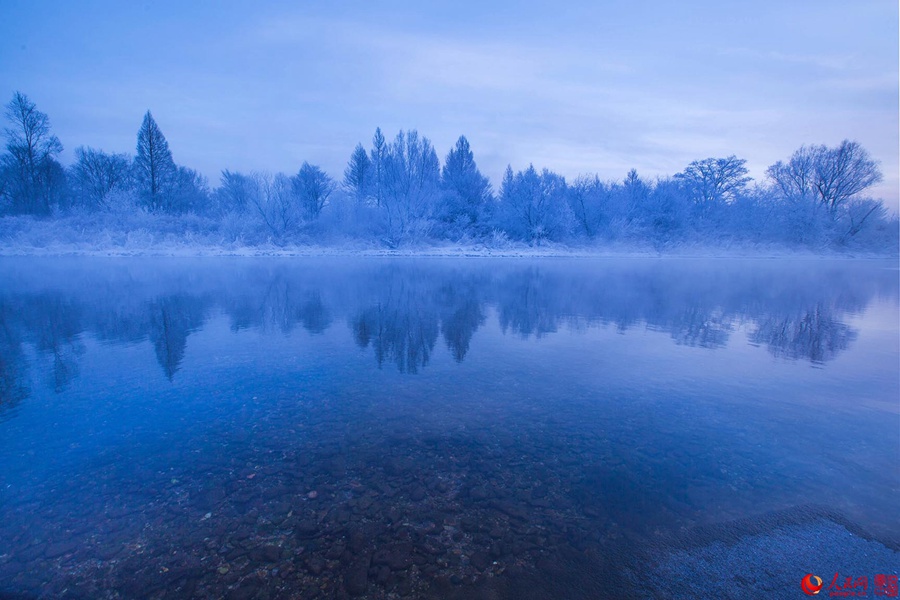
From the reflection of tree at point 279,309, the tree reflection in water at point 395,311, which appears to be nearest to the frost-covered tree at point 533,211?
the tree reflection in water at point 395,311

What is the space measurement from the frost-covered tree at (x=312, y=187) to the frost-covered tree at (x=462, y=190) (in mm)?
14114

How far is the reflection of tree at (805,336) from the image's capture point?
8711 mm

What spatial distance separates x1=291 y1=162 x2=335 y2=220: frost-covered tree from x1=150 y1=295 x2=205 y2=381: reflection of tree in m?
36.6

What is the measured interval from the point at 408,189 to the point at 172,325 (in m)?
34.8

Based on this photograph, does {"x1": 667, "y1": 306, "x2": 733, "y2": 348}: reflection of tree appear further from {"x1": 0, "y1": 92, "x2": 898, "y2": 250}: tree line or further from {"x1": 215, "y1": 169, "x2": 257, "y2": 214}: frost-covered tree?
{"x1": 215, "y1": 169, "x2": 257, "y2": 214}: frost-covered tree

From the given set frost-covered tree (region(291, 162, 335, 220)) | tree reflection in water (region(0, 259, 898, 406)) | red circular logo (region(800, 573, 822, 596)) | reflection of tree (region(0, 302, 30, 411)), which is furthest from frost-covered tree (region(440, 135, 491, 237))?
red circular logo (region(800, 573, 822, 596))

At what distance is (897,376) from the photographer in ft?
23.9

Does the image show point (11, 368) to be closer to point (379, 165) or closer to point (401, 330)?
point (401, 330)

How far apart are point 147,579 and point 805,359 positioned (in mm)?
10545

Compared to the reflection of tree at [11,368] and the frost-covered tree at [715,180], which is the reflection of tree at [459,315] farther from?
the frost-covered tree at [715,180]

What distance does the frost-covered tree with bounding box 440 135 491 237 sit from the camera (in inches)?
1834

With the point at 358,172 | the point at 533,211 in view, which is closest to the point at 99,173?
the point at 358,172

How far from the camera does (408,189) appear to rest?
4291cm

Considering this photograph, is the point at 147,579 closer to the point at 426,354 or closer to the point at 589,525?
the point at 589,525
